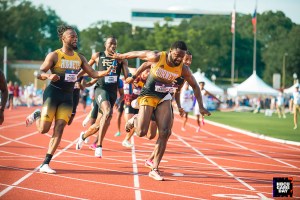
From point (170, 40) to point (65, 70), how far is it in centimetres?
8505

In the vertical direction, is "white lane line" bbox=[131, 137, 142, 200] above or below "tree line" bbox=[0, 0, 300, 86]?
below

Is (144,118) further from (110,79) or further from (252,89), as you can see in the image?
(252,89)

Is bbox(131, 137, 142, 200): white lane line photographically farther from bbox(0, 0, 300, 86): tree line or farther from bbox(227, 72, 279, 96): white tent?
bbox(0, 0, 300, 86): tree line

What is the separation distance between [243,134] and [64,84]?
1394cm

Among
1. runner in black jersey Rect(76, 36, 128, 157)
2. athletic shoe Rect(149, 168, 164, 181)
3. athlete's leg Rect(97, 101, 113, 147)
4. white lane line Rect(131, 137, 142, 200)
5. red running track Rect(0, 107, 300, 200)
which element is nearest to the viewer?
white lane line Rect(131, 137, 142, 200)

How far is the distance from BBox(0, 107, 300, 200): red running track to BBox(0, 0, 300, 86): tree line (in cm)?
6224

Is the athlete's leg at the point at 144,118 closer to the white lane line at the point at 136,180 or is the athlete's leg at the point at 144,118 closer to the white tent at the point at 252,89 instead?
the white lane line at the point at 136,180

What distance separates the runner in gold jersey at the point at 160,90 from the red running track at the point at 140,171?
2.39 feet

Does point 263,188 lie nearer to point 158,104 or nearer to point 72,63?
point 158,104

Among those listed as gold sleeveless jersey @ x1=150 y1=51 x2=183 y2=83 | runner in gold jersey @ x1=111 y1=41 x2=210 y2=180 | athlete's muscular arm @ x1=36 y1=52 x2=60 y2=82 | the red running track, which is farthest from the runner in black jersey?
gold sleeveless jersey @ x1=150 y1=51 x2=183 y2=83

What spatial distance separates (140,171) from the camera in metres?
10.7

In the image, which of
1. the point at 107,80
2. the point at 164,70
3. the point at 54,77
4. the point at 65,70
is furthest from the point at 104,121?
the point at 54,77

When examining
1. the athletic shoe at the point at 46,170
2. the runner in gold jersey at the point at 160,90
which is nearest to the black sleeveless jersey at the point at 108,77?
the runner in gold jersey at the point at 160,90

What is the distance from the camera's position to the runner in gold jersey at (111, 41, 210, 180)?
388 inches
